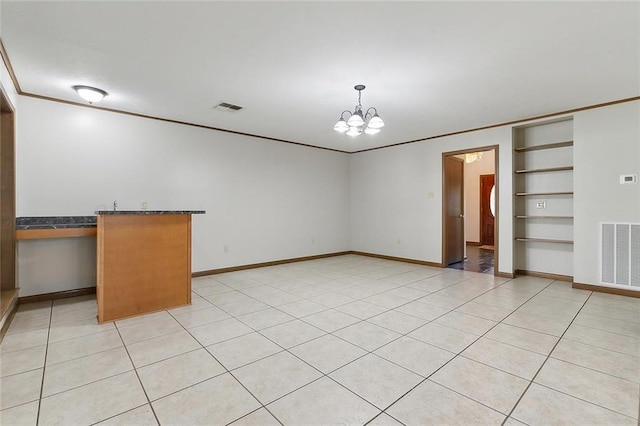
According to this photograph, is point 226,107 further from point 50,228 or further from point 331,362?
point 331,362

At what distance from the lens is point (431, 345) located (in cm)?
257

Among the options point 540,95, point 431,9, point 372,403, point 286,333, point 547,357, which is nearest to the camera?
point 372,403

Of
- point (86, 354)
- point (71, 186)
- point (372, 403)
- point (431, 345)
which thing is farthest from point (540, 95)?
point (71, 186)

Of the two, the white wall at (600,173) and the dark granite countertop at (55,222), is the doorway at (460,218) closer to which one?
the white wall at (600,173)

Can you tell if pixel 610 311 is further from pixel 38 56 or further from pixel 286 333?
pixel 38 56

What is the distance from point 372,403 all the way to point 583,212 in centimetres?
449

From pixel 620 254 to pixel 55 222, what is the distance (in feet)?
24.3

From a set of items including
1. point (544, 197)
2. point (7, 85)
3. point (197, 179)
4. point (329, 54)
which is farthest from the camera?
point (197, 179)

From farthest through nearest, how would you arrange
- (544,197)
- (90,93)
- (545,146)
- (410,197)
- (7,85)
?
(410,197), (544,197), (545,146), (90,93), (7,85)

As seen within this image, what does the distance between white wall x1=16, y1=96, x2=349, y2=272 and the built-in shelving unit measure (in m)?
3.83

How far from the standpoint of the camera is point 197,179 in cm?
521

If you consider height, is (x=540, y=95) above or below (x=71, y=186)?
above

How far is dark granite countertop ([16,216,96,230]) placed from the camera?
11.3 ft

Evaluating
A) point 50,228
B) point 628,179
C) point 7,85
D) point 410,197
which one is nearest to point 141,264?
point 50,228
